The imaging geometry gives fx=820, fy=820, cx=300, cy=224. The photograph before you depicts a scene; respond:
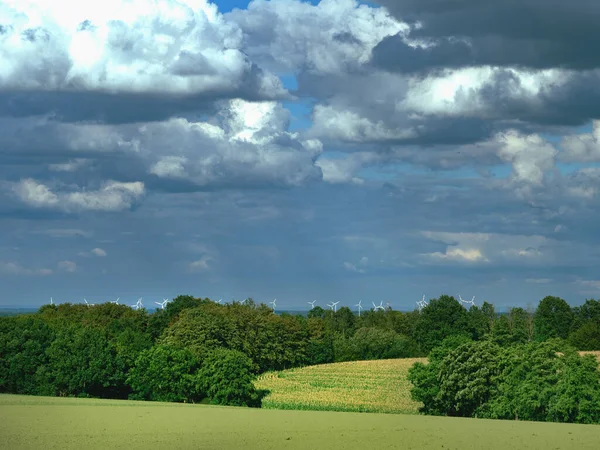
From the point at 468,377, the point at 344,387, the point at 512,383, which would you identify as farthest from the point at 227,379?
the point at 512,383

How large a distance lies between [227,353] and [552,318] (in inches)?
4239

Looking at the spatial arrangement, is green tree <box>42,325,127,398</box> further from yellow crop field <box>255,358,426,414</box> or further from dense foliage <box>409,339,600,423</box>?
dense foliage <box>409,339,600,423</box>

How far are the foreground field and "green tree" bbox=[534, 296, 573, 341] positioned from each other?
12111cm

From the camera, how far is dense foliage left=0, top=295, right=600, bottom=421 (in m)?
96.9

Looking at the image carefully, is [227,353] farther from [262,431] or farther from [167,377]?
[262,431]

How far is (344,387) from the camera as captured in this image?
134 metres

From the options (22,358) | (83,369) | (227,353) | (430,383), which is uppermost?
(227,353)

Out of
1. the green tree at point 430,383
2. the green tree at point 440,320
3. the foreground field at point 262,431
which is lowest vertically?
the foreground field at point 262,431

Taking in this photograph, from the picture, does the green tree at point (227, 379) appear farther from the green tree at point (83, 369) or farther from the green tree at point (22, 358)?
the green tree at point (22, 358)

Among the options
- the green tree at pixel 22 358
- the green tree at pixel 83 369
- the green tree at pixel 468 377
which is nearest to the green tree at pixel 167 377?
the green tree at pixel 83 369

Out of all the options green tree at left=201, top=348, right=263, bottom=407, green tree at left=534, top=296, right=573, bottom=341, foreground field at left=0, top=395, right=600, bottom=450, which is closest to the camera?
foreground field at left=0, top=395, right=600, bottom=450

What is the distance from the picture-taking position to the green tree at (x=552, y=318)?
616 ft

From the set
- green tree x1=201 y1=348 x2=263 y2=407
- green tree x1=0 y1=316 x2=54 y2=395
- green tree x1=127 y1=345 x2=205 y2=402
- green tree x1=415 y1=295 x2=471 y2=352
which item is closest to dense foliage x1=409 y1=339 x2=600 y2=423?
green tree x1=201 y1=348 x2=263 y2=407

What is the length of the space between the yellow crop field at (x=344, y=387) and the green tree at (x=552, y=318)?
37688 mm
